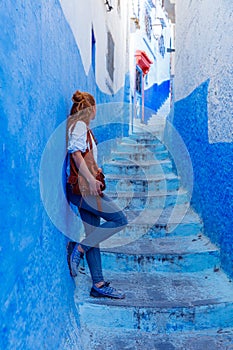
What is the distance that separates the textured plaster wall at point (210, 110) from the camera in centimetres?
318

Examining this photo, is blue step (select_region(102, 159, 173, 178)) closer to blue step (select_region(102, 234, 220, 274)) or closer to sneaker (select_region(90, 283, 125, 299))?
blue step (select_region(102, 234, 220, 274))

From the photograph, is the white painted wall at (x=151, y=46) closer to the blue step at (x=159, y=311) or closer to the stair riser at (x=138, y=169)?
the stair riser at (x=138, y=169)

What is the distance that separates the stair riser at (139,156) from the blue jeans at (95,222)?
346 cm

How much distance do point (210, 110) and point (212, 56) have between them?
0.50m

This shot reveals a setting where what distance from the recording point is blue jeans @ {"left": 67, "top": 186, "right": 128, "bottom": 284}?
2672 mm

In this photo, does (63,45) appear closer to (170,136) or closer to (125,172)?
(125,172)

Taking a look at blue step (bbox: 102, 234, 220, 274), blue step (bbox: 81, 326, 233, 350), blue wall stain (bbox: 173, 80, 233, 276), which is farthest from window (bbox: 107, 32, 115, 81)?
blue step (bbox: 81, 326, 233, 350)

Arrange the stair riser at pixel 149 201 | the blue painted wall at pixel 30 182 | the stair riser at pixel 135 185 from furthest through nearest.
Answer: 1. the stair riser at pixel 135 185
2. the stair riser at pixel 149 201
3. the blue painted wall at pixel 30 182

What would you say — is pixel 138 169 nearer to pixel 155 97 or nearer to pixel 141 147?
pixel 141 147

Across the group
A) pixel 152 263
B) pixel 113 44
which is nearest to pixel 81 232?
pixel 152 263

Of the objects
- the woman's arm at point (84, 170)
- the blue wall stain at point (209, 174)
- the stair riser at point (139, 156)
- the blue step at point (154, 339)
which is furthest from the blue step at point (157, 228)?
the stair riser at point (139, 156)

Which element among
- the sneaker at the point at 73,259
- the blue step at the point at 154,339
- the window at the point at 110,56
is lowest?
the blue step at the point at 154,339

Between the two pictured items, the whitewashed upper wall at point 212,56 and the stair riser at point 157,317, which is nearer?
the stair riser at point 157,317

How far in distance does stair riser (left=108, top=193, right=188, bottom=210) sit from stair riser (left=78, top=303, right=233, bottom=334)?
1.95 metres
